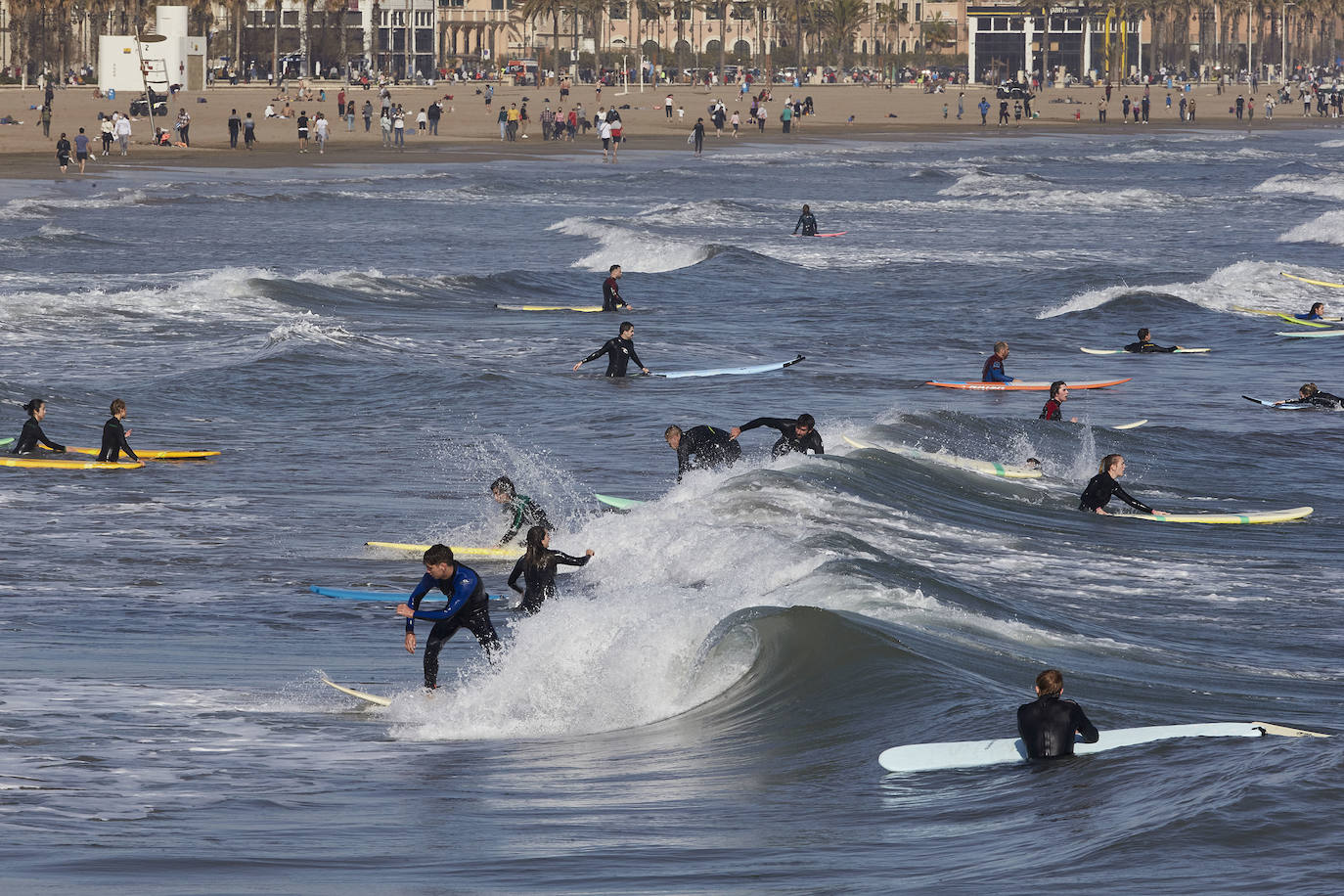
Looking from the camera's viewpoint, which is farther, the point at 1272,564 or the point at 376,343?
the point at 376,343

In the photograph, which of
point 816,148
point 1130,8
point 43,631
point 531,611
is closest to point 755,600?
point 531,611

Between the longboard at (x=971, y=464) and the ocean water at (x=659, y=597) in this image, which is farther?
the longboard at (x=971, y=464)

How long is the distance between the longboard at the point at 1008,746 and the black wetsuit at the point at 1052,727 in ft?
0.43

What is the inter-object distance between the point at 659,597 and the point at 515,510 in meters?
2.49

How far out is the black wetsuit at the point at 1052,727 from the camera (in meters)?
9.68

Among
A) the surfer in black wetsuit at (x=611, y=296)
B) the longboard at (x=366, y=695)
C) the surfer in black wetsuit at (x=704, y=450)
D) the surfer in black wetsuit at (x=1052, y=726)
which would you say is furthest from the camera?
the surfer in black wetsuit at (x=611, y=296)

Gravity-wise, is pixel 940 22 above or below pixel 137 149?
above

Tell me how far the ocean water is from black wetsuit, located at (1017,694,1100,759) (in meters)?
0.13

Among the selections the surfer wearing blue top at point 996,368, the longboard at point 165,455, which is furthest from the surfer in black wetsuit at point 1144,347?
the longboard at point 165,455

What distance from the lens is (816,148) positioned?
278 ft

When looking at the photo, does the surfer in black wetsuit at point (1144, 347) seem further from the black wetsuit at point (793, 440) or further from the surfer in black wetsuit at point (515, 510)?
the surfer in black wetsuit at point (515, 510)

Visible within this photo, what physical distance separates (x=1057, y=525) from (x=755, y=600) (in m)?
5.26

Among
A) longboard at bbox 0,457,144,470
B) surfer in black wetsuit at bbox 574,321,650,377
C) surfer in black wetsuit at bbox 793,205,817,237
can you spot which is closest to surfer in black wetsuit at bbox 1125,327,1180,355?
surfer in black wetsuit at bbox 574,321,650,377

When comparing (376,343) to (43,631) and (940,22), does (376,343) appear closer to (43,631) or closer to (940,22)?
(43,631)
